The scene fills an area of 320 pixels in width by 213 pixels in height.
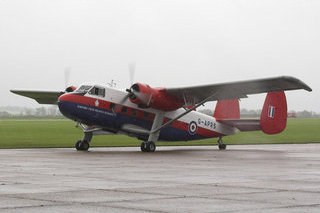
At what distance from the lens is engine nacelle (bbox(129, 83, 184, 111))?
27547 mm

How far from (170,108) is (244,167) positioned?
34.9ft

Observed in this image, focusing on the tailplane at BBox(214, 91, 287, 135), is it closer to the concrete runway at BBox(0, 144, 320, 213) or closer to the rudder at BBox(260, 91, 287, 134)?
the rudder at BBox(260, 91, 287, 134)

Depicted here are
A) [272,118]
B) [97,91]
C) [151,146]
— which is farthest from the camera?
[272,118]

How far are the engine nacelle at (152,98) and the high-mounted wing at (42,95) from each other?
6.33 m

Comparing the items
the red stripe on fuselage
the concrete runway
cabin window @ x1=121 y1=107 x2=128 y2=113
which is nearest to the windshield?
the red stripe on fuselage

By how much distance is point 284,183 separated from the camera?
542 inches

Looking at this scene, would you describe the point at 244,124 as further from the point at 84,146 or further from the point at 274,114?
the point at 84,146

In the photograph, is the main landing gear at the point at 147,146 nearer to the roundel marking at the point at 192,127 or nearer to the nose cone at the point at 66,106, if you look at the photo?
the roundel marking at the point at 192,127

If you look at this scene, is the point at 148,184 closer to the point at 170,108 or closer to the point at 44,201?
the point at 44,201

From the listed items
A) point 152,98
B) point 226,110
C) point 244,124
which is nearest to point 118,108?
point 152,98

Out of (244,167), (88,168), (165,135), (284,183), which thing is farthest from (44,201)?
(165,135)

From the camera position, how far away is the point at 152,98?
27828 mm

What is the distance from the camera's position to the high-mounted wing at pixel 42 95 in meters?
33.0

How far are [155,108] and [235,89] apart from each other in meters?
4.15
